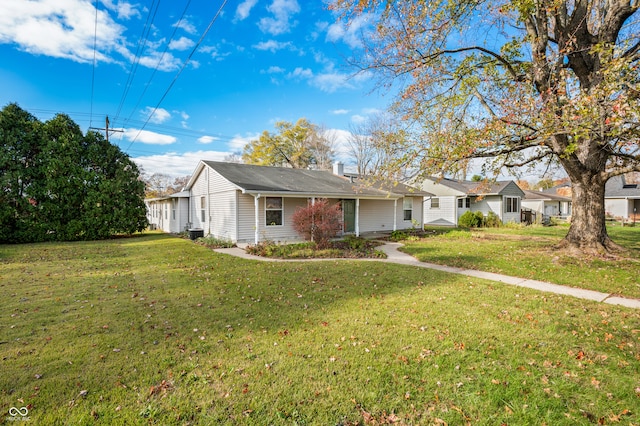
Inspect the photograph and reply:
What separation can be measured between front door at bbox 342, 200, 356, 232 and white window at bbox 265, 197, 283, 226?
3.92 m

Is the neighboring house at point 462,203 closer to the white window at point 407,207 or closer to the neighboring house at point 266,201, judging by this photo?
the white window at point 407,207

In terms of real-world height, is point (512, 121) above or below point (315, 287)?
above

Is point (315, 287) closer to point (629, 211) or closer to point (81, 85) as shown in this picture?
point (81, 85)

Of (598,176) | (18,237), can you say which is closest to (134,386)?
(598,176)

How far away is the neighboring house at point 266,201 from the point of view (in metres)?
13.7

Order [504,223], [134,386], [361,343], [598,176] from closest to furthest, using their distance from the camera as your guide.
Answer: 1. [134,386]
2. [361,343]
3. [598,176]
4. [504,223]

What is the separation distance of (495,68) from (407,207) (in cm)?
1185

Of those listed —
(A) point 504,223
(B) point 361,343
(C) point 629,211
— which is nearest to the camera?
(B) point 361,343

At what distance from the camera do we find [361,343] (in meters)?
3.88

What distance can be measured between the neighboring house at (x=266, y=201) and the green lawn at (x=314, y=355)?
7.15 metres

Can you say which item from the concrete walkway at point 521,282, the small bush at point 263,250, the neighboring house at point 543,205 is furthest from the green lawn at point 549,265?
the neighboring house at point 543,205

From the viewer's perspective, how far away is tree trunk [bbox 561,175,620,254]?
33.3 ft

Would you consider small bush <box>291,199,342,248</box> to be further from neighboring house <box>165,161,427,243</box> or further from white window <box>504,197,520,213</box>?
white window <box>504,197,520,213</box>

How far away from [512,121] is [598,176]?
20.5ft
